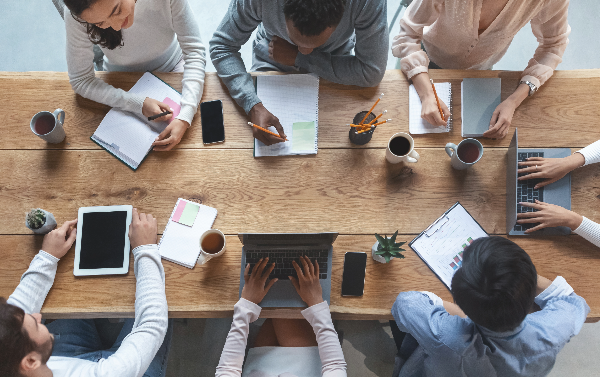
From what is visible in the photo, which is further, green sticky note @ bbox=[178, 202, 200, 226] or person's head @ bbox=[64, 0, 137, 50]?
green sticky note @ bbox=[178, 202, 200, 226]

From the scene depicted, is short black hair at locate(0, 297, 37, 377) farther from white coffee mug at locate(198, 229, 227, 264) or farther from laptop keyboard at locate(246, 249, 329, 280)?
laptop keyboard at locate(246, 249, 329, 280)

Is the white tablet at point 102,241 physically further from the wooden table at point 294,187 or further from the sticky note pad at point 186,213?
the sticky note pad at point 186,213

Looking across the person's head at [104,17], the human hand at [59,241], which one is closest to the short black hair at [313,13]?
the person's head at [104,17]

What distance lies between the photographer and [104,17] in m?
Result: 1.19

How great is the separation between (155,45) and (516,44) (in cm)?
220

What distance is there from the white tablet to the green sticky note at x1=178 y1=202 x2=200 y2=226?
0.18 metres

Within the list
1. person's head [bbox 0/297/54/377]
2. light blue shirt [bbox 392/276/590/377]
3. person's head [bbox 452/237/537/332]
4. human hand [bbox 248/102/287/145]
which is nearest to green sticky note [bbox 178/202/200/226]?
human hand [bbox 248/102/287/145]

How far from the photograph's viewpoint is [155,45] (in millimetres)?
1538

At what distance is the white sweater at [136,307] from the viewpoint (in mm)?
1181

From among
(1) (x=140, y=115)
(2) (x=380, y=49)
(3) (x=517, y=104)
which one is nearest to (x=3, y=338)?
(1) (x=140, y=115)

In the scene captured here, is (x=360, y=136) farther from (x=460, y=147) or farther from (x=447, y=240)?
(x=447, y=240)

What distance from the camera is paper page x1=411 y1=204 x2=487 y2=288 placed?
128 cm

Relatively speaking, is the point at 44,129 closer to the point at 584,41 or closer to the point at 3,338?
the point at 3,338

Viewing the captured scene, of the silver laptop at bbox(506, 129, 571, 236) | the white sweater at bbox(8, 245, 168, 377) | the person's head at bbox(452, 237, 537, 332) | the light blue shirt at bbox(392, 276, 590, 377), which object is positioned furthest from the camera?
the silver laptop at bbox(506, 129, 571, 236)
